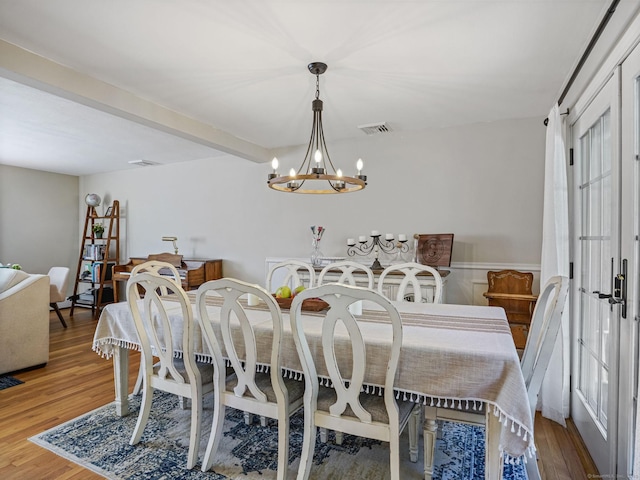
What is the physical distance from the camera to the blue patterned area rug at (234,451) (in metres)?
1.91

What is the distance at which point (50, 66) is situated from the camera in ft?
7.77

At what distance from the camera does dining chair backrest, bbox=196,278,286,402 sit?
66.3 inches

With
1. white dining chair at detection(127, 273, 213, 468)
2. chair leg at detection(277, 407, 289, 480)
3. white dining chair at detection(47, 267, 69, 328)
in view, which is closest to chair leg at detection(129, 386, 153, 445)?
white dining chair at detection(127, 273, 213, 468)

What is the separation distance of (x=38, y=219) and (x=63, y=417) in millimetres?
4813

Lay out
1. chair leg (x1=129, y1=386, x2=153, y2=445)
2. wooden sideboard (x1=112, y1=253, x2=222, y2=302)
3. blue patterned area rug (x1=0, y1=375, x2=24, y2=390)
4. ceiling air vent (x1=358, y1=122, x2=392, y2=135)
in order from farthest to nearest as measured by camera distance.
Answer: wooden sideboard (x1=112, y1=253, x2=222, y2=302) < ceiling air vent (x1=358, y1=122, x2=392, y2=135) < blue patterned area rug (x1=0, y1=375, x2=24, y2=390) < chair leg (x1=129, y1=386, x2=153, y2=445)

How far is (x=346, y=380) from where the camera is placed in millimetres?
1678

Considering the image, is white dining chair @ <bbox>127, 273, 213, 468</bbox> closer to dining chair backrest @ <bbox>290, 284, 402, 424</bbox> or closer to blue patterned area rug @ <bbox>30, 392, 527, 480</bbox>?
blue patterned area rug @ <bbox>30, 392, 527, 480</bbox>

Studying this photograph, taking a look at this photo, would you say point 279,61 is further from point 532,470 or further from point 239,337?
point 532,470

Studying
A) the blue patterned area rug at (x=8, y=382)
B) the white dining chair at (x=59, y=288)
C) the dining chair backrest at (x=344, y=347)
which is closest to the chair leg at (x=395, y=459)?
the dining chair backrest at (x=344, y=347)

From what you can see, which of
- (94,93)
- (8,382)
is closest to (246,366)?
(94,93)

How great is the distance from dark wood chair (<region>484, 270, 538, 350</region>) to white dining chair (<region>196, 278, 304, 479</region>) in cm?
213

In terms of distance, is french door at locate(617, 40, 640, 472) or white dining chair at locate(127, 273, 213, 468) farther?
white dining chair at locate(127, 273, 213, 468)

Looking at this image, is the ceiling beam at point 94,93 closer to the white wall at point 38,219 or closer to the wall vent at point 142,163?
the wall vent at point 142,163

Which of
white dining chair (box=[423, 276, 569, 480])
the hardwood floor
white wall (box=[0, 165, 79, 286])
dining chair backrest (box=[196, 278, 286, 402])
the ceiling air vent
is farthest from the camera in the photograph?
white wall (box=[0, 165, 79, 286])
